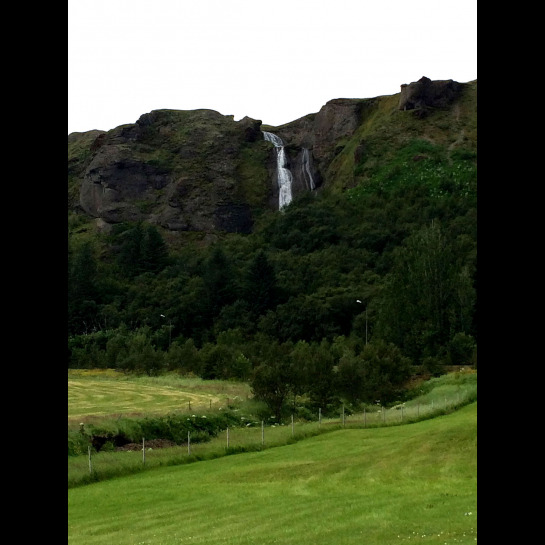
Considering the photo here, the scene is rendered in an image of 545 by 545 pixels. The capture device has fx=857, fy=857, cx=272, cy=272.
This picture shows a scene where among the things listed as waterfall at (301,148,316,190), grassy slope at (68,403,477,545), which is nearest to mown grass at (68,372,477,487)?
grassy slope at (68,403,477,545)

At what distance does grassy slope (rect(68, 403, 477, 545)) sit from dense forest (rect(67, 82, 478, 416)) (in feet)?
37.8

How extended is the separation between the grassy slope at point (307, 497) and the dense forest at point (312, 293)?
11528 mm

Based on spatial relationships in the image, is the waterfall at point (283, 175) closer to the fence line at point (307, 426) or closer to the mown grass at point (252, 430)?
the mown grass at point (252, 430)

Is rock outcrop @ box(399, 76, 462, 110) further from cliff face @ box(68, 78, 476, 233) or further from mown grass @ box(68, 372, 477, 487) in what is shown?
mown grass @ box(68, 372, 477, 487)

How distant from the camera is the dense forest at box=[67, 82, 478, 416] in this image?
4530 cm

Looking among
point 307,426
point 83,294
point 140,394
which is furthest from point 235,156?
point 307,426

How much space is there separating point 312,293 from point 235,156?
8550 cm

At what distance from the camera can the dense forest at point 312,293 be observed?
45.3 m

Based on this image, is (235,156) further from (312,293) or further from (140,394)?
(140,394)

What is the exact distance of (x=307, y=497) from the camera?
2134cm

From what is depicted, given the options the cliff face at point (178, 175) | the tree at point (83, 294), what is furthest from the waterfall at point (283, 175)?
the tree at point (83, 294)

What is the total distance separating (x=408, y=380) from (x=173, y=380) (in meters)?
19.1
